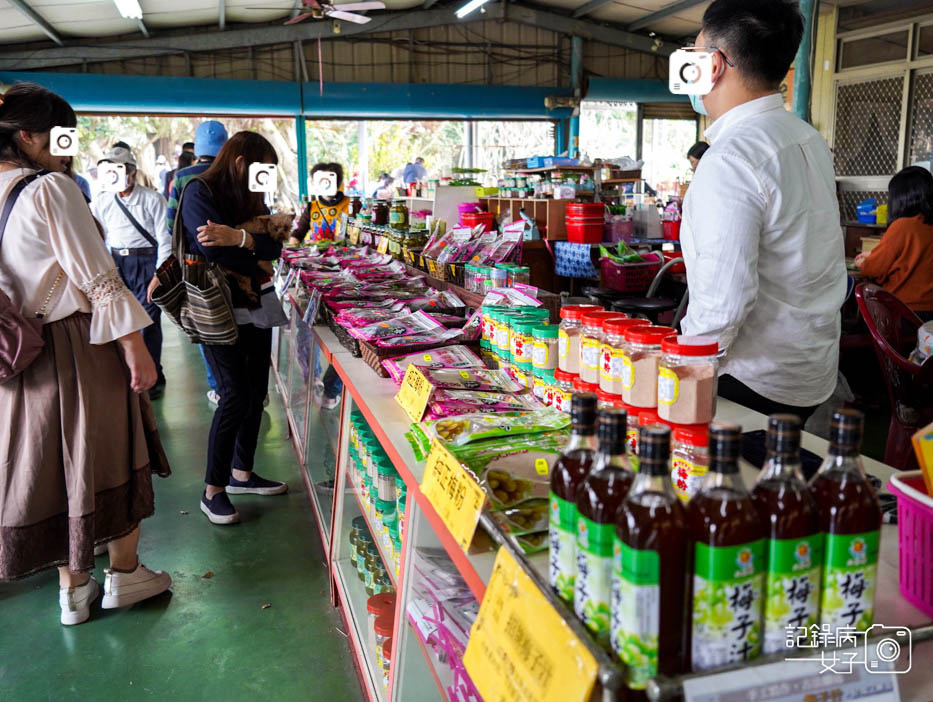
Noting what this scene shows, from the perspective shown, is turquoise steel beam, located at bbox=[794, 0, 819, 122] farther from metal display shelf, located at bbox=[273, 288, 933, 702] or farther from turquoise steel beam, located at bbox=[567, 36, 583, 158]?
turquoise steel beam, located at bbox=[567, 36, 583, 158]

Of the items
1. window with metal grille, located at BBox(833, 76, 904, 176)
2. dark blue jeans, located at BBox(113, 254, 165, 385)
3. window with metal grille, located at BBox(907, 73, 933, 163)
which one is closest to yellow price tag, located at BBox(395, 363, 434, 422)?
dark blue jeans, located at BBox(113, 254, 165, 385)

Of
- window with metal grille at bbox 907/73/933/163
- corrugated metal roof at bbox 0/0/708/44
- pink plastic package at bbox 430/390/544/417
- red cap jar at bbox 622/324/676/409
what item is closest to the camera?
red cap jar at bbox 622/324/676/409

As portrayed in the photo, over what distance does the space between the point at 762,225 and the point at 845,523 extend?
3.35 feet

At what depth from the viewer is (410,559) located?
5.58ft

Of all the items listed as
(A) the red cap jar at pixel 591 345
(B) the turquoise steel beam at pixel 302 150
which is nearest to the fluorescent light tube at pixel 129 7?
(B) the turquoise steel beam at pixel 302 150

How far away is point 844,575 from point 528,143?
1540cm

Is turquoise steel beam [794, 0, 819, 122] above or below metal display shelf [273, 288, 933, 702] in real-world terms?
above

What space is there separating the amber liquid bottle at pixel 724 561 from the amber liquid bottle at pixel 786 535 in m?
0.02

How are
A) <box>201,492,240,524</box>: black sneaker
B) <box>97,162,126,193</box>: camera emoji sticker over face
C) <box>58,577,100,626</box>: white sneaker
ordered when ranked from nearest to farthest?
<box>58,577,100,626</box>: white sneaker < <box>201,492,240,524</box>: black sneaker < <box>97,162,126,193</box>: camera emoji sticker over face

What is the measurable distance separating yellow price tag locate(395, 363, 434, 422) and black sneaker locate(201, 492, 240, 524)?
1.89 metres

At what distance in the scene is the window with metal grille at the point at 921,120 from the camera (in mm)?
9172

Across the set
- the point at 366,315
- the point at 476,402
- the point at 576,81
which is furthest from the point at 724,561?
the point at 576,81

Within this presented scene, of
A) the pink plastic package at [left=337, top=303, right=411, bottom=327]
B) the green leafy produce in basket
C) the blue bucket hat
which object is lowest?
the pink plastic package at [left=337, top=303, right=411, bottom=327]

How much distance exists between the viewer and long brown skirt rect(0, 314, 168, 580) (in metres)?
2.49
